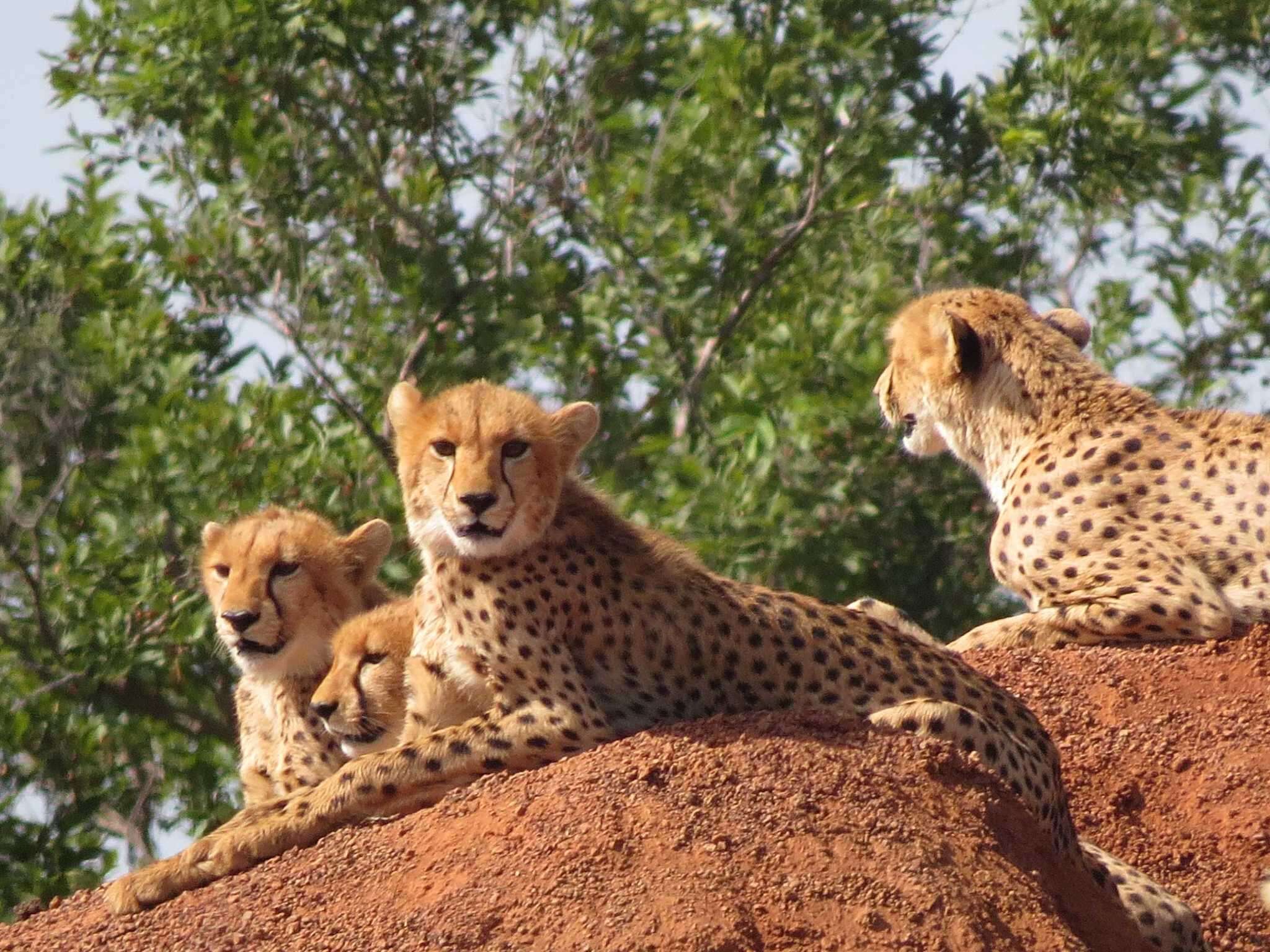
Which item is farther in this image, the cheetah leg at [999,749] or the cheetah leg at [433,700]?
the cheetah leg at [433,700]

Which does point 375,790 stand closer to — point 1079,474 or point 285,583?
point 285,583

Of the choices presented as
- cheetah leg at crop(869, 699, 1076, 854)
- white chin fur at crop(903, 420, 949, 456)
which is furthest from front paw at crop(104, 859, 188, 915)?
white chin fur at crop(903, 420, 949, 456)

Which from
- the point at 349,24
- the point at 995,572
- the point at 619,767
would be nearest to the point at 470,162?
the point at 349,24

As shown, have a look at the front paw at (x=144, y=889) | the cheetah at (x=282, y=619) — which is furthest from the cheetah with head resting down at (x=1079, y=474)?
the front paw at (x=144, y=889)

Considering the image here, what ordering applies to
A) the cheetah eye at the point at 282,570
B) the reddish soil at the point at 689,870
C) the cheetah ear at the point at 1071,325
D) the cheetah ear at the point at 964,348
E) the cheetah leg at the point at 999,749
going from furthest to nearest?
1. the cheetah ear at the point at 1071,325
2. the cheetah ear at the point at 964,348
3. the cheetah eye at the point at 282,570
4. the cheetah leg at the point at 999,749
5. the reddish soil at the point at 689,870

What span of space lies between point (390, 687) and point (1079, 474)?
273cm

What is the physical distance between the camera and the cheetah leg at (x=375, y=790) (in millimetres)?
4910

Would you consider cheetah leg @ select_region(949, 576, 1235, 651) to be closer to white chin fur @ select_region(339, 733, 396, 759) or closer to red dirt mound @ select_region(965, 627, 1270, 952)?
red dirt mound @ select_region(965, 627, 1270, 952)

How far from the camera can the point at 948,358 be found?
299 inches

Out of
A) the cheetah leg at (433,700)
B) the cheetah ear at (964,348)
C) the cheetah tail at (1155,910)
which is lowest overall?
the cheetah tail at (1155,910)

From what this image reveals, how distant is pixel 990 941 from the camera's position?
13.9ft

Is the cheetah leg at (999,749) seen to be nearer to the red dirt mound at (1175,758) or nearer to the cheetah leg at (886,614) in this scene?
the red dirt mound at (1175,758)

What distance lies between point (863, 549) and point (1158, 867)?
426 cm

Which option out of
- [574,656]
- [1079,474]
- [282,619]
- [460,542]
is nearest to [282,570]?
[282,619]
